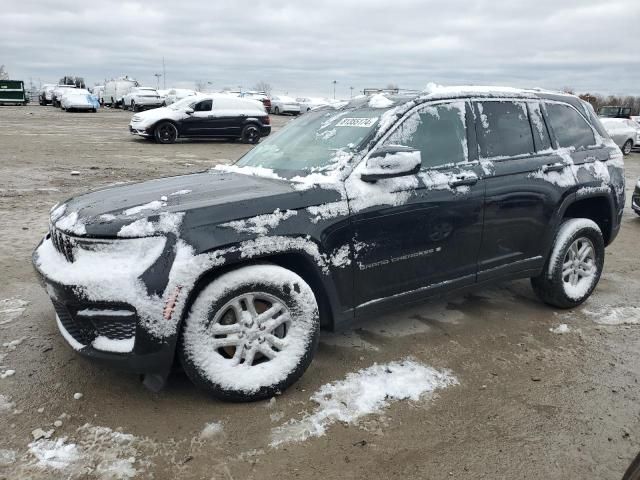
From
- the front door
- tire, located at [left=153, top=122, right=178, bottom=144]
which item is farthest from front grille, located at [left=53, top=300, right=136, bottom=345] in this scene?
tire, located at [left=153, top=122, right=178, bottom=144]

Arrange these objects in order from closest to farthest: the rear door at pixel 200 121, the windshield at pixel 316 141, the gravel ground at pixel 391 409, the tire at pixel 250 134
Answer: the gravel ground at pixel 391 409, the windshield at pixel 316 141, the rear door at pixel 200 121, the tire at pixel 250 134

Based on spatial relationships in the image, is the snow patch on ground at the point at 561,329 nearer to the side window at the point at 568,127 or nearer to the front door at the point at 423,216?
the front door at the point at 423,216

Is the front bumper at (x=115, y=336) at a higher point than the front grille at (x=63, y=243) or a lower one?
lower

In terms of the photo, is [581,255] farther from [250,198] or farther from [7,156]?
[7,156]

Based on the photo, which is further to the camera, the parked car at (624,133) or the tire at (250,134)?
the parked car at (624,133)

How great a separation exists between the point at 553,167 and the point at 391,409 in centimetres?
239

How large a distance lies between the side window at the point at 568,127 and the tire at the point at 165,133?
14851 mm

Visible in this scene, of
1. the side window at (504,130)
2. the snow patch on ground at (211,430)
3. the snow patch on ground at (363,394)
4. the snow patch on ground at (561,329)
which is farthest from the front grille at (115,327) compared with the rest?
the snow patch on ground at (561,329)

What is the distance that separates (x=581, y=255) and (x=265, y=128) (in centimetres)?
1523

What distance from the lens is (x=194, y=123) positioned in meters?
17.7

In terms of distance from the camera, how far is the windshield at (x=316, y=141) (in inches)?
139

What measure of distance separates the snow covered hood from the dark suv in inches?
0.5

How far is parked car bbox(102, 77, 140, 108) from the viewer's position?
140 ft

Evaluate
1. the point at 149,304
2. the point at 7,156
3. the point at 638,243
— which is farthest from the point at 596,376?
the point at 7,156
